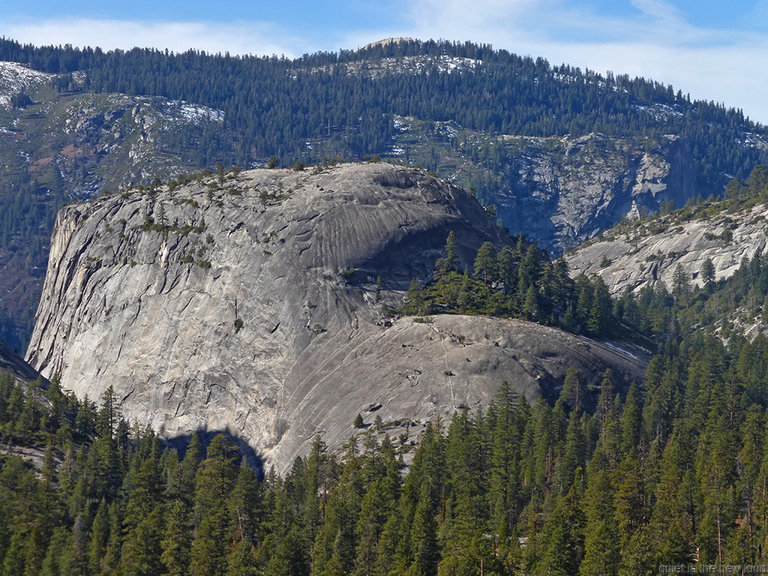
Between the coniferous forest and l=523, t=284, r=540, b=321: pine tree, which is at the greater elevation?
l=523, t=284, r=540, b=321: pine tree

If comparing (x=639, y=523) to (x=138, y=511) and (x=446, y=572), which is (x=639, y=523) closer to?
(x=446, y=572)

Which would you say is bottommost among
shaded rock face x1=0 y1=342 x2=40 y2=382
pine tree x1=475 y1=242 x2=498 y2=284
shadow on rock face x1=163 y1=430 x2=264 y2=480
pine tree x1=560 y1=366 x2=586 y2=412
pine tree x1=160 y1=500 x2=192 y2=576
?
pine tree x1=160 y1=500 x2=192 y2=576

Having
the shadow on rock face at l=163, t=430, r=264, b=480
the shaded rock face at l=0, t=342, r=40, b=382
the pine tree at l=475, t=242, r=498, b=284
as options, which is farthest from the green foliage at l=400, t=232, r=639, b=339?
the shaded rock face at l=0, t=342, r=40, b=382

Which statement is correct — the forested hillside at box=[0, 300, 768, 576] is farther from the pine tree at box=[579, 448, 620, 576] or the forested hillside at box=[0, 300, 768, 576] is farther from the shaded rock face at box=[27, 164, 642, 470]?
the shaded rock face at box=[27, 164, 642, 470]

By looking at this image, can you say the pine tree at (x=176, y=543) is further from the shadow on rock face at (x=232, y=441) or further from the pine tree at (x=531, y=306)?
the pine tree at (x=531, y=306)

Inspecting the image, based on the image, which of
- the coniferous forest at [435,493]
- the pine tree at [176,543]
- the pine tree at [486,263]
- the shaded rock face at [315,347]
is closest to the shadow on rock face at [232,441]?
the shaded rock face at [315,347]

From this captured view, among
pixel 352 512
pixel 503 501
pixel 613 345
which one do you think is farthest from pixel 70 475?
pixel 613 345

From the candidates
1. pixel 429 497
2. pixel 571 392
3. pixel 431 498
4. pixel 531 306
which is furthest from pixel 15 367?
pixel 429 497

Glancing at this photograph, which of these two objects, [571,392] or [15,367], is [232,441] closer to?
[15,367]
